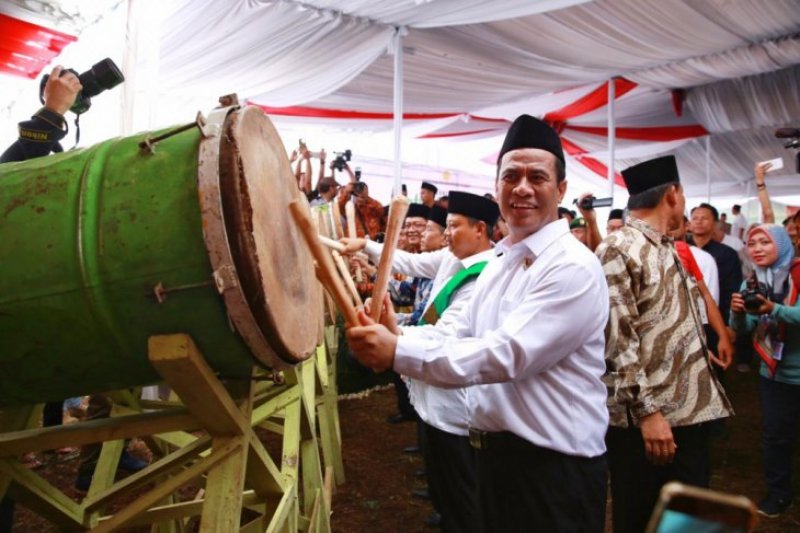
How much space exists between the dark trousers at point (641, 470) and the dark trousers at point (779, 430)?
48.6 inches

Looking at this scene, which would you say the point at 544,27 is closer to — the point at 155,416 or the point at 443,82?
the point at 443,82

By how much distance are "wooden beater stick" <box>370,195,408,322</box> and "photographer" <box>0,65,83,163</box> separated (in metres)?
1.34

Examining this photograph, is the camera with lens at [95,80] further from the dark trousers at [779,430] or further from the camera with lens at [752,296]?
the dark trousers at [779,430]

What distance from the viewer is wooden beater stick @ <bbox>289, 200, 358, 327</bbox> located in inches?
47.3

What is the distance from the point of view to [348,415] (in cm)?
554

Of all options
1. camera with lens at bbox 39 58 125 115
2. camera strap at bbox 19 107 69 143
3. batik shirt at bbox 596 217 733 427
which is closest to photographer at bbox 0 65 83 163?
camera strap at bbox 19 107 69 143

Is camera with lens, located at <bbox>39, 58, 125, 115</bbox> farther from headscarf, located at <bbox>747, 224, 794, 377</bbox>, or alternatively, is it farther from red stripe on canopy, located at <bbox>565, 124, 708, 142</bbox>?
red stripe on canopy, located at <bbox>565, 124, 708, 142</bbox>

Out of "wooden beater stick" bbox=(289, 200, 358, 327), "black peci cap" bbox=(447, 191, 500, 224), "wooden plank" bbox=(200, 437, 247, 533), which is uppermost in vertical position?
"black peci cap" bbox=(447, 191, 500, 224)

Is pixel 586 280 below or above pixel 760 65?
below

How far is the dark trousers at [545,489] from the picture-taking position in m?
1.58

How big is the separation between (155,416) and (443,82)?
7.64m

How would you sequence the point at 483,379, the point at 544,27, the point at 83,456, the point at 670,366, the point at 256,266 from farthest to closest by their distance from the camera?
the point at 544,27, the point at 83,456, the point at 670,366, the point at 483,379, the point at 256,266

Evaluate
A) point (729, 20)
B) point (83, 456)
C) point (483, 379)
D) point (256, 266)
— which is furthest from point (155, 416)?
point (729, 20)

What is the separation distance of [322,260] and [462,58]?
22.1 ft
